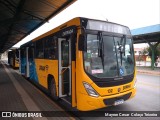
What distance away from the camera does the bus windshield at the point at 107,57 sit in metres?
5.36

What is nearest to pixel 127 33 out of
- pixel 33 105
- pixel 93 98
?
pixel 93 98

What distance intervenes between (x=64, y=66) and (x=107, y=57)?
1907mm

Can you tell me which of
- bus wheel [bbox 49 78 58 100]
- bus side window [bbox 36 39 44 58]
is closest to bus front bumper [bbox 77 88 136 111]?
bus wheel [bbox 49 78 58 100]

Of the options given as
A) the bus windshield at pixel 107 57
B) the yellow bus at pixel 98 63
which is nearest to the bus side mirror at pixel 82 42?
the yellow bus at pixel 98 63

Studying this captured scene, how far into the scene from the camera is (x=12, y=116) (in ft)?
19.1

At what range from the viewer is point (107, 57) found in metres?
5.58

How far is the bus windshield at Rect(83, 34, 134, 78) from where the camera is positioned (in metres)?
5.36

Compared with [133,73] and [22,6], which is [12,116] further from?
[22,6]

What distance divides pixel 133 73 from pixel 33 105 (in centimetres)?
371

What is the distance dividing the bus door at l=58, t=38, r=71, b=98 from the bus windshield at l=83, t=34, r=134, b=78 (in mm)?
1411

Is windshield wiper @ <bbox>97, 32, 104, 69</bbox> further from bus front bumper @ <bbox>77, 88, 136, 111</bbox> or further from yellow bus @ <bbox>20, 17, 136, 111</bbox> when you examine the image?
bus front bumper @ <bbox>77, 88, 136, 111</bbox>

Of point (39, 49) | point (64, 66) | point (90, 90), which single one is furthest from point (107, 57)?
point (39, 49)

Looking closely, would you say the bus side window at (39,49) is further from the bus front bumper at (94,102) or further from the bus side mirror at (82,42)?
the bus front bumper at (94,102)

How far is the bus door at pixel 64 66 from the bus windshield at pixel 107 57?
1.41 meters
